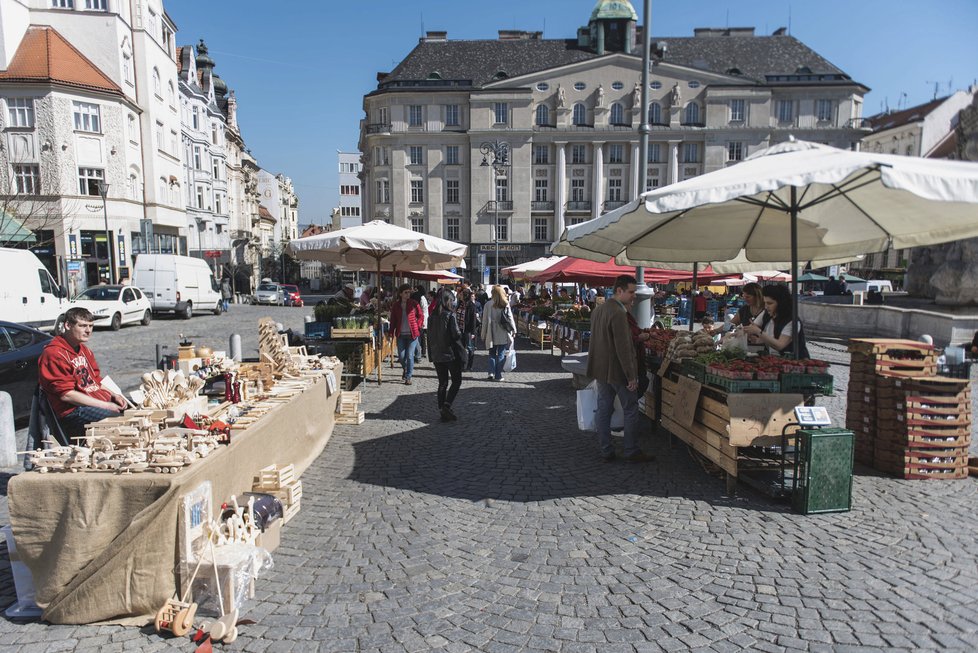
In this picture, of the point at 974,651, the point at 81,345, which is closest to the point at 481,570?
the point at 974,651

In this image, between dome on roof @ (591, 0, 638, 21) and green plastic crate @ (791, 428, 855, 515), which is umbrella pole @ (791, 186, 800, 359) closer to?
green plastic crate @ (791, 428, 855, 515)

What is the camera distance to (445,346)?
8531 millimetres

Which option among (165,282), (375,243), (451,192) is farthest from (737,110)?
(375,243)

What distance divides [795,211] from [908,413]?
7.31 ft

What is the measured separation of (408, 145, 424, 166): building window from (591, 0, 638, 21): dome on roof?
22594 mm

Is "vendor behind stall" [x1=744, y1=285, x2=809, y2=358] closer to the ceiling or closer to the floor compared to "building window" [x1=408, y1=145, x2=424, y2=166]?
closer to the floor

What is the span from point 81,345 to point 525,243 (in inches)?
2177

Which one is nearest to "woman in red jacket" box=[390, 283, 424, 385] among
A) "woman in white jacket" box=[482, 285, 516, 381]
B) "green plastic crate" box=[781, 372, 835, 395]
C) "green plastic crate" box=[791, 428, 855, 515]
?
"woman in white jacket" box=[482, 285, 516, 381]

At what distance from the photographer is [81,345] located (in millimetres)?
5457

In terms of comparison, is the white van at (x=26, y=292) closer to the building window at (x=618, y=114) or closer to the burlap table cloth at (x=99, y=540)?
the burlap table cloth at (x=99, y=540)

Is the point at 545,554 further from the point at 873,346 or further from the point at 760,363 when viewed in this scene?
the point at 873,346

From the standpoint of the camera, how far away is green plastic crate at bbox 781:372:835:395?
558 cm

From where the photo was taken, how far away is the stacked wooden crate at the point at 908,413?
233 inches

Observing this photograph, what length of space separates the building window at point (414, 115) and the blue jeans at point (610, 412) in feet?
188
